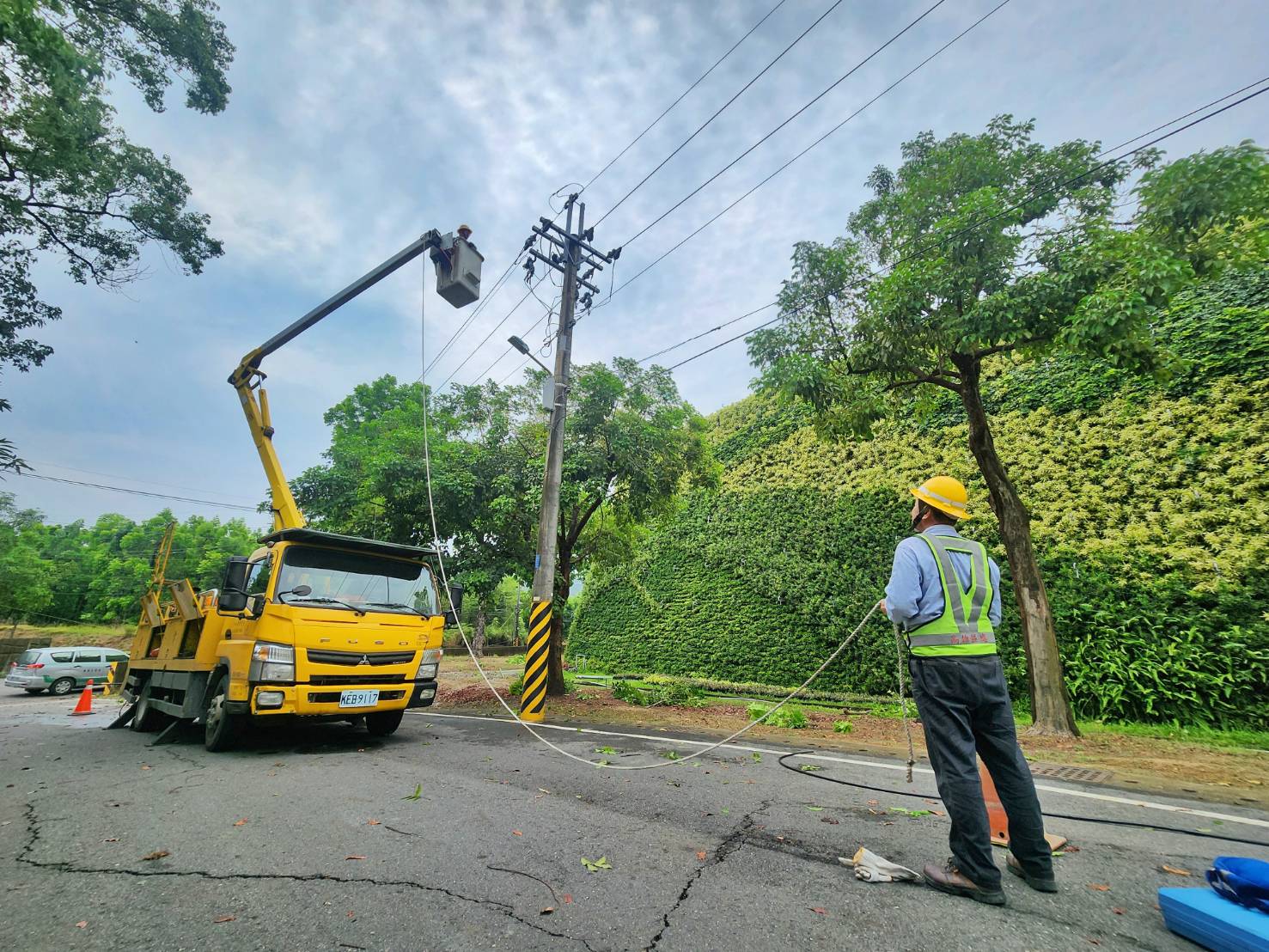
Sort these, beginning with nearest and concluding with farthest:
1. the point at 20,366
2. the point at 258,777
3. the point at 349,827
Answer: the point at 349,827 < the point at 258,777 < the point at 20,366

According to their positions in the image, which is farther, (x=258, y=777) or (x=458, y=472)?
(x=458, y=472)

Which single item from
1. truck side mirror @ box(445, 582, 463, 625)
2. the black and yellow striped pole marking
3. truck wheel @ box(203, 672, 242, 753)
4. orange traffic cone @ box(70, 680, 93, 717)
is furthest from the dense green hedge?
orange traffic cone @ box(70, 680, 93, 717)

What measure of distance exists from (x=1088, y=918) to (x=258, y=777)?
5698 mm

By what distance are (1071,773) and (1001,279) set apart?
5808mm

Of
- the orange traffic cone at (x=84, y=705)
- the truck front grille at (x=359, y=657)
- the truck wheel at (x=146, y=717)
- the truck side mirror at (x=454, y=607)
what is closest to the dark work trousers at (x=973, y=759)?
the truck front grille at (x=359, y=657)

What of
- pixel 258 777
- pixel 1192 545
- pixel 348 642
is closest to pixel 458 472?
pixel 348 642

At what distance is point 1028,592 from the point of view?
7559 millimetres

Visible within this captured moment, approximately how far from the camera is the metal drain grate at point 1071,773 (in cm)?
494

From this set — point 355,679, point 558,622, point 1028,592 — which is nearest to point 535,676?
point 558,622

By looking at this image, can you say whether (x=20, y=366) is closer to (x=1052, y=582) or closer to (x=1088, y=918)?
(x=1088, y=918)

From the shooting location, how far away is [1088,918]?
2.26m

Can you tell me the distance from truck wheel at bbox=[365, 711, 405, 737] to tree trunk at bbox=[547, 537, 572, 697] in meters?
4.52

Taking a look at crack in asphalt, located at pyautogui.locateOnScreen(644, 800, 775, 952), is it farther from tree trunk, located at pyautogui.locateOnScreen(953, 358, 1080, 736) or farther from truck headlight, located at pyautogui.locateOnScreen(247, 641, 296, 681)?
tree trunk, located at pyautogui.locateOnScreen(953, 358, 1080, 736)

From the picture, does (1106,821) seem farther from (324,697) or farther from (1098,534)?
(1098,534)
